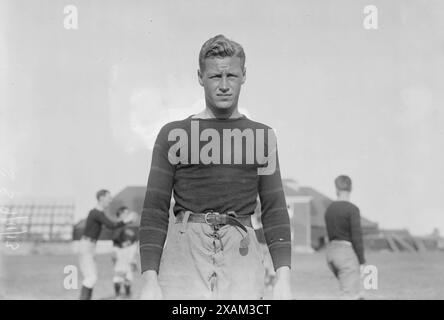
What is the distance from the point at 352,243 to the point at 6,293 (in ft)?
8.51

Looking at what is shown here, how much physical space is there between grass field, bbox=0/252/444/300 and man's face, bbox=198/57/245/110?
309 centimetres

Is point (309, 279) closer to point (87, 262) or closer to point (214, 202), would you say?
point (87, 262)

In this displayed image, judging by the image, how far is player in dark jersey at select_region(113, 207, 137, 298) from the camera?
7.83 meters

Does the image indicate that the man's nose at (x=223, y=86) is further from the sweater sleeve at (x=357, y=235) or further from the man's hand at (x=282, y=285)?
the sweater sleeve at (x=357, y=235)

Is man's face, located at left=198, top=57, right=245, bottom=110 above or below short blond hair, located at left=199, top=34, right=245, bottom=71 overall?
below

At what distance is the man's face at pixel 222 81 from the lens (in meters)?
2.30

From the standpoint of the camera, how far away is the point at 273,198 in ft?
7.73

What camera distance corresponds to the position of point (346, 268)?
18.0 ft

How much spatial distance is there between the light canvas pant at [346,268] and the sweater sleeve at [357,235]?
61 millimetres

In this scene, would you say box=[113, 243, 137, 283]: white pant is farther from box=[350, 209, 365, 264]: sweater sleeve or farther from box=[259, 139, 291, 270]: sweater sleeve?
box=[259, 139, 291, 270]: sweater sleeve

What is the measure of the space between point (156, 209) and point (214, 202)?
0.19 m
